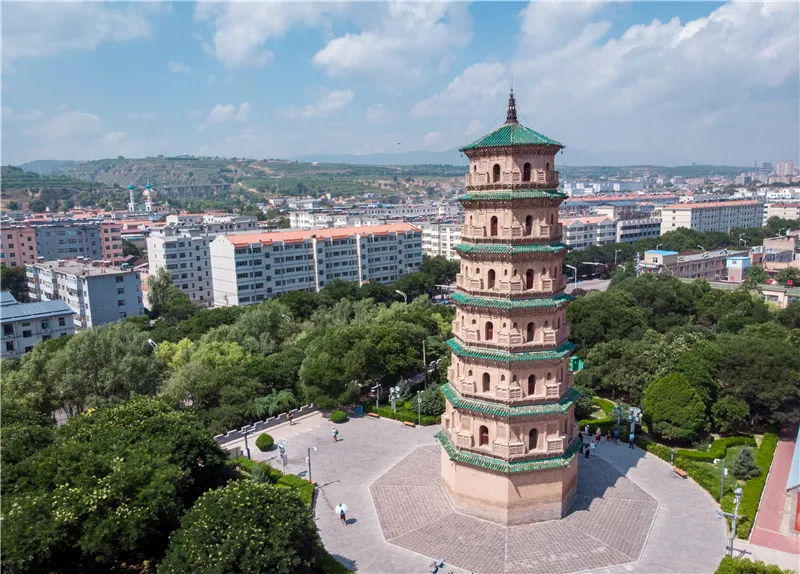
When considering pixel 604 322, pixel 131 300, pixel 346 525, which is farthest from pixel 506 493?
pixel 131 300

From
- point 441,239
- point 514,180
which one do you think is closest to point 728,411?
point 514,180

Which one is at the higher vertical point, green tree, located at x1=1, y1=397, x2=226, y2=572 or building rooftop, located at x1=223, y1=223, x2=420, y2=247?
building rooftop, located at x1=223, y1=223, x2=420, y2=247

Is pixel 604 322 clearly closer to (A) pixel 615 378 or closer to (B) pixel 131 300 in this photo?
(A) pixel 615 378

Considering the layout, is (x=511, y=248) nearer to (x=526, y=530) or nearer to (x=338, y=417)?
(x=526, y=530)

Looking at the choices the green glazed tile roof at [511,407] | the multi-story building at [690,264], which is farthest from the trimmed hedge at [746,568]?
the multi-story building at [690,264]

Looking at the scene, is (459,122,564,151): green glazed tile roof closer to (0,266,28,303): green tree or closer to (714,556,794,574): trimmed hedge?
(714,556,794,574): trimmed hedge

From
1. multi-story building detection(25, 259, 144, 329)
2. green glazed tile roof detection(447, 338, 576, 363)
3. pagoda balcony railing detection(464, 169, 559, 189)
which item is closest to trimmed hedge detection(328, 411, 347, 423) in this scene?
green glazed tile roof detection(447, 338, 576, 363)
